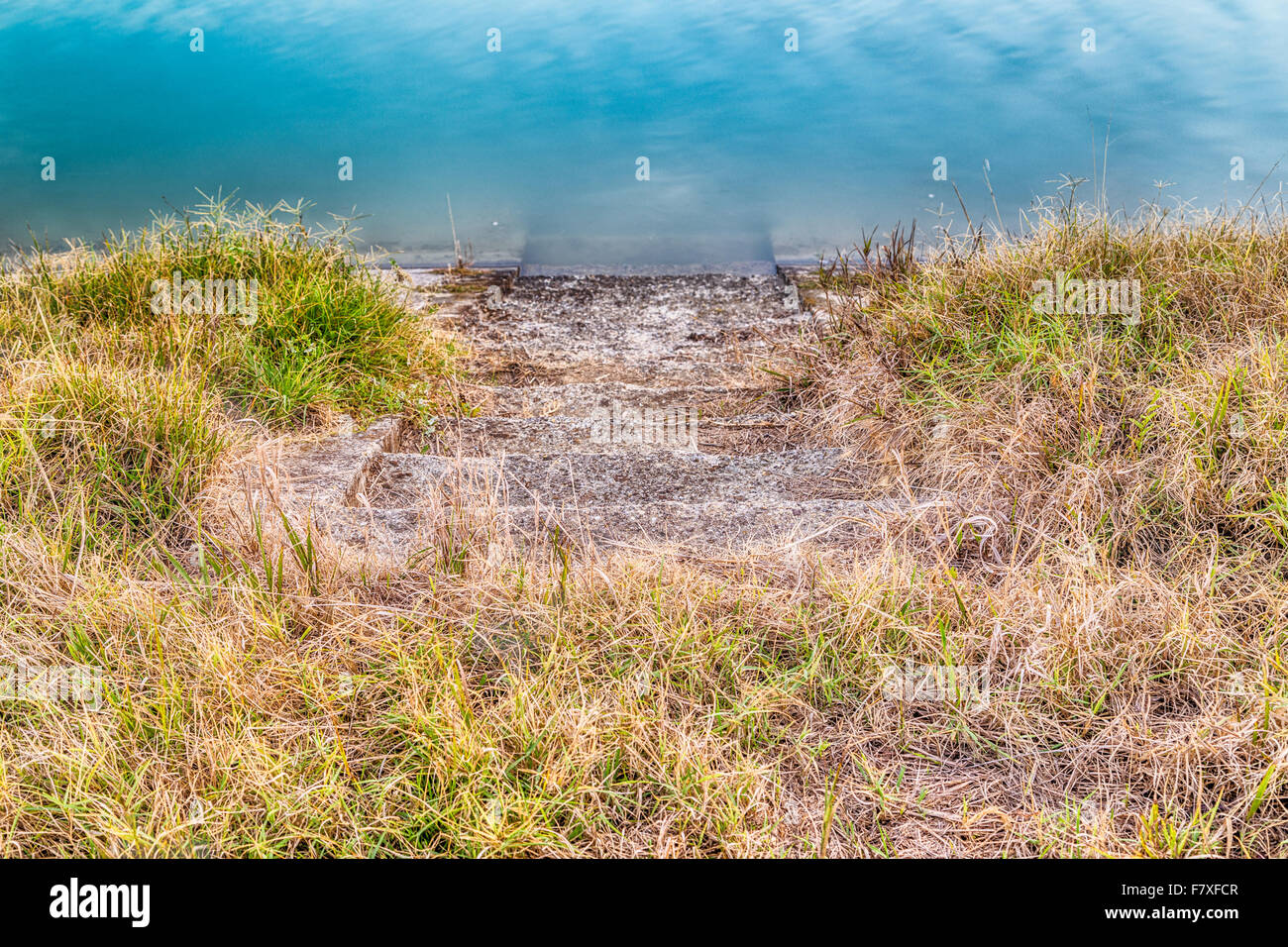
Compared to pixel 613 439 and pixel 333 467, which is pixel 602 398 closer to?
pixel 613 439

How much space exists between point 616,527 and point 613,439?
143 cm

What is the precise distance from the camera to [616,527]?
305cm

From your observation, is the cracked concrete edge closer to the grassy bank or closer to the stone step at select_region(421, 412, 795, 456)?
the grassy bank

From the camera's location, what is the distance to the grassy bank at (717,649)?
1.93 meters

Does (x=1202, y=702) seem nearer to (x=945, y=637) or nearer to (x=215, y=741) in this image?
(x=945, y=637)

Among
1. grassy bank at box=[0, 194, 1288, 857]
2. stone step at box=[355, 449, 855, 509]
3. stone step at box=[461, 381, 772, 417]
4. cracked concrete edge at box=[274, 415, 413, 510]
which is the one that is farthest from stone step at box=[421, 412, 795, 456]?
grassy bank at box=[0, 194, 1288, 857]

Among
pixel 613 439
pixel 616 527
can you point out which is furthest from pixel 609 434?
pixel 616 527

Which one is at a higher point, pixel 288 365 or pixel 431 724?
pixel 288 365

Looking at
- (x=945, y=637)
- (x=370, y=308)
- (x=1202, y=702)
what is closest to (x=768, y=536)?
(x=945, y=637)

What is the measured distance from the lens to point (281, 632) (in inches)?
92.8

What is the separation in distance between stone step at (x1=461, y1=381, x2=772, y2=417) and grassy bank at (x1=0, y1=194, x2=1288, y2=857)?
1.22 metres

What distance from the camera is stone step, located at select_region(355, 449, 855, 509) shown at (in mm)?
3547
